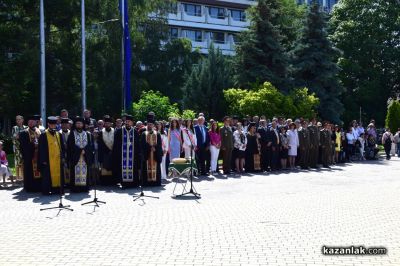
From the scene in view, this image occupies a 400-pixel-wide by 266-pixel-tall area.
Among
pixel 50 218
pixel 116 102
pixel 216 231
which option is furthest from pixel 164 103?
pixel 116 102

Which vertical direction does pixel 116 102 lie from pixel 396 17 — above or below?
below

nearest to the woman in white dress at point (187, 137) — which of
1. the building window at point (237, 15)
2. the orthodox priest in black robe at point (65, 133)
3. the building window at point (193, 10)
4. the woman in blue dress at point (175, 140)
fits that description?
the woman in blue dress at point (175, 140)

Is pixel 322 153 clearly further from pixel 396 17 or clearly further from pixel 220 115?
pixel 396 17

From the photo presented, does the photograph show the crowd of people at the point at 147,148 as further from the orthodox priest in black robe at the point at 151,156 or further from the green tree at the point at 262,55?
the green tree at the point at 262,55

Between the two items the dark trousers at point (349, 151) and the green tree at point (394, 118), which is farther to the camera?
the green tree at point (394, 118)

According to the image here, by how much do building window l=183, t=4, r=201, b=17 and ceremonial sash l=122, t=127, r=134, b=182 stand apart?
184 feet

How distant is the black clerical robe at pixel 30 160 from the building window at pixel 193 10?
5701 centimetres

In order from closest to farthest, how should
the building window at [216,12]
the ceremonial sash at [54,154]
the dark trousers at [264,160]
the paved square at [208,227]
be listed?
the paved square at [208,227]
the ceremonial sash at [54,154]
the dark trousers at [264,160]
the building window at [216,12]

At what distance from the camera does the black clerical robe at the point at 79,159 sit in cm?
1524

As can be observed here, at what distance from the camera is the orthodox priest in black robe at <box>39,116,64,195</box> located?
14.8m

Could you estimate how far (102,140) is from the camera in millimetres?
16781

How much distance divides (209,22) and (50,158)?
5962cm

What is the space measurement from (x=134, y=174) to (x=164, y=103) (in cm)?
875

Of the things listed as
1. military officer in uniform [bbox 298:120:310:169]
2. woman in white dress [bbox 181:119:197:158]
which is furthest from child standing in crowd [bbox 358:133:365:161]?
woman in white dress [bbox 181:119:197:158]
